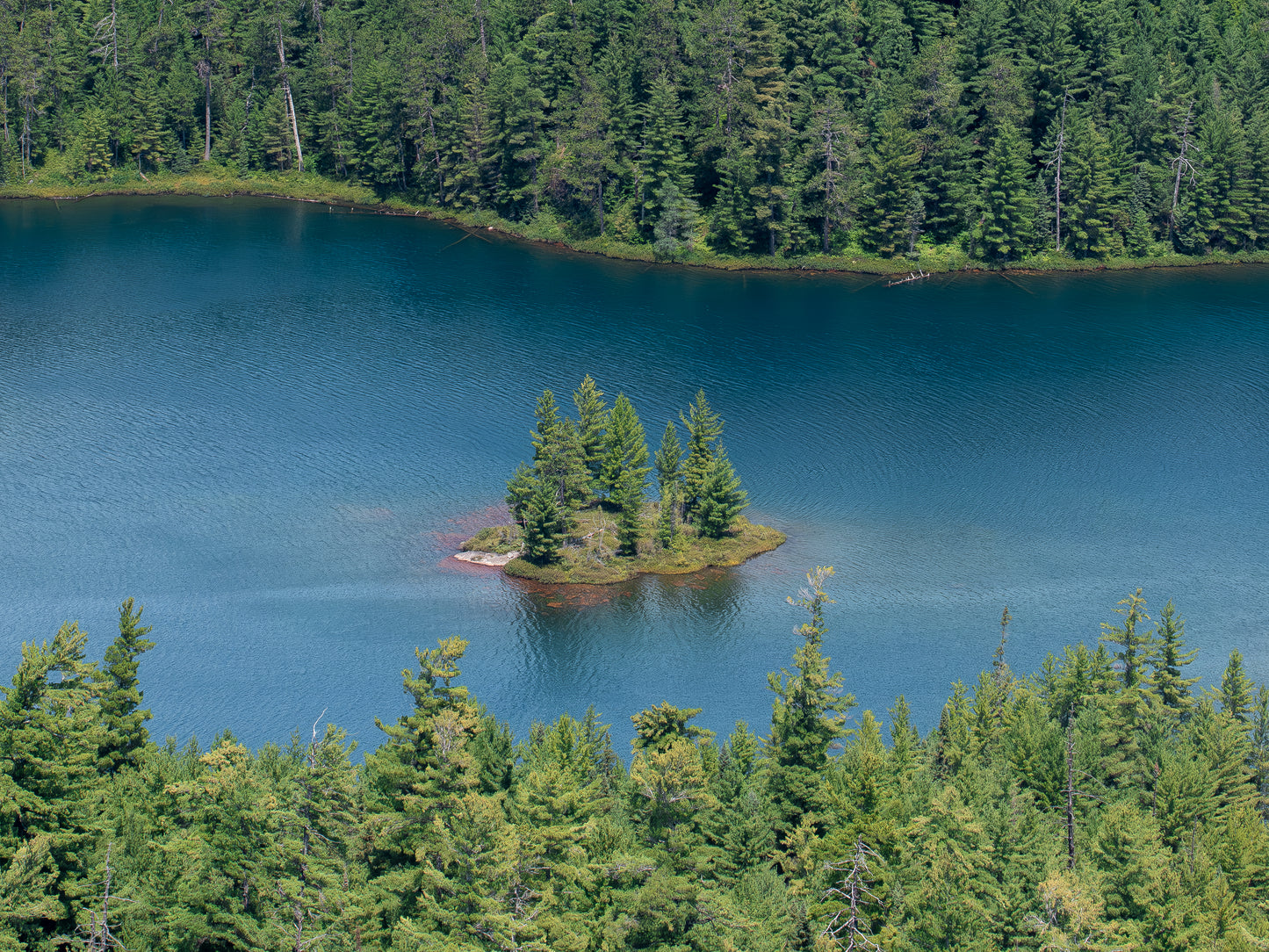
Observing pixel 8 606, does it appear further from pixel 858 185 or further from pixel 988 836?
pixel 858 185

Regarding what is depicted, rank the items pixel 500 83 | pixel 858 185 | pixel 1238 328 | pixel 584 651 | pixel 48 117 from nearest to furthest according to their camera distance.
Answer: pixel 584 651
pixel 1238 328
pixel 858 185
pixel 500 83
pixel 48 117

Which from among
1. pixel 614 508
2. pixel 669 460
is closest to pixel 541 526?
pixel 614 508

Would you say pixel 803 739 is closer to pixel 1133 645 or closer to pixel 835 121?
pixel 1133 645

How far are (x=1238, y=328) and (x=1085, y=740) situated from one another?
73779mm

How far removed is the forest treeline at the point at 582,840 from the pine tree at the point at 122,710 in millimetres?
134

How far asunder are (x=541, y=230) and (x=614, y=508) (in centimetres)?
6455

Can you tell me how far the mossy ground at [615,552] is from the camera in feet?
265

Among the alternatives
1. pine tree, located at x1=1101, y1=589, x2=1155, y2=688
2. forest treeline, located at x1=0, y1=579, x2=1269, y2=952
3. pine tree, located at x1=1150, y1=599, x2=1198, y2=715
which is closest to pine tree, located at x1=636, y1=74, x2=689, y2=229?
pine tree, located at x1=1101, y1=589, x2=1155, y2=688

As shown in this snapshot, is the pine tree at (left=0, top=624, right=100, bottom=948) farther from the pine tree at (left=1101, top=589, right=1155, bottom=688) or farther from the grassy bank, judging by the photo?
the grassy bank

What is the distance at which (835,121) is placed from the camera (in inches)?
5261

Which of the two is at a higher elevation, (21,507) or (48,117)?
(48,117)

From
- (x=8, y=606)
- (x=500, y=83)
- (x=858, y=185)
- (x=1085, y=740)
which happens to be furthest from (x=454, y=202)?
(x=1085, y=740)

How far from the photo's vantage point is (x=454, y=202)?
15225 centimetres

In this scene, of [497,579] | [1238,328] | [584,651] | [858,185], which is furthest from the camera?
[858,185]
